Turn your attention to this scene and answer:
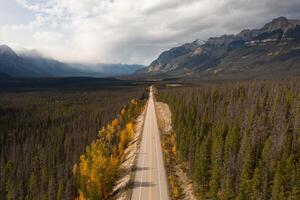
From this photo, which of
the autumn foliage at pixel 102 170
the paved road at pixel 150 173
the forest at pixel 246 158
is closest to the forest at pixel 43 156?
the autumn foliage at pixel 102 170

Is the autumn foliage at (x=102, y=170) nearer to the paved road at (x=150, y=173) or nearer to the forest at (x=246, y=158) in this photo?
the paved road at (x=150, y=173)

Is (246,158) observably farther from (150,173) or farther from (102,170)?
(102,170)

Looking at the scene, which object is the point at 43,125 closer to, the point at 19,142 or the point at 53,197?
the point at 19,142

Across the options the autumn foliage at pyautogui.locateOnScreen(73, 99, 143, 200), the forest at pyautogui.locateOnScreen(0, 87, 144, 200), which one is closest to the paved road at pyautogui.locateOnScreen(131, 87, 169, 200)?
the autumn foliage at pyautogui.locateOnScreen(73, 99, 143, 200)

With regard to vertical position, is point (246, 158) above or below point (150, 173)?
above

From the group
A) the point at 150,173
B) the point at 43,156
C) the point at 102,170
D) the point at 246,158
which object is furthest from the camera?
the point at 43,156

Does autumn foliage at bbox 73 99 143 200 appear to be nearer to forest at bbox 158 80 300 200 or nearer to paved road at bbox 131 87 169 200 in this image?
paved road at bbox 131 87 169 200

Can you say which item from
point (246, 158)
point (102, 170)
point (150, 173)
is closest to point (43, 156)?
point (102, 170)

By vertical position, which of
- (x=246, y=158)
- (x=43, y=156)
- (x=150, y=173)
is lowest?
(x=43, y=156)
